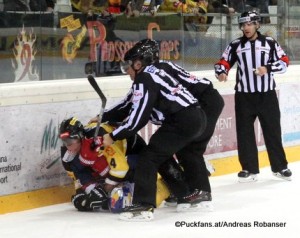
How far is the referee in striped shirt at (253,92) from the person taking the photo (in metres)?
Result: 7.12

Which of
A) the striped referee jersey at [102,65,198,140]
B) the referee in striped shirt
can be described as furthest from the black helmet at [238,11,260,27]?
the striped referee jersey at [102,65,198,140]

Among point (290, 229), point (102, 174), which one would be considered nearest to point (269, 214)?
point (290, 229)

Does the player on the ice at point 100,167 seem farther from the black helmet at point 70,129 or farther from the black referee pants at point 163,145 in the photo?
the black referee pants at point 163,145

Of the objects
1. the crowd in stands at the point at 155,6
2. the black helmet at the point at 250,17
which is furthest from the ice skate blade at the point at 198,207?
the crowd in stands at the point at 155,6

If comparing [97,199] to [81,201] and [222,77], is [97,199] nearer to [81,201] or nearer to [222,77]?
[81,201]

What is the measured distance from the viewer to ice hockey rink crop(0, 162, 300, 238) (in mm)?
5254

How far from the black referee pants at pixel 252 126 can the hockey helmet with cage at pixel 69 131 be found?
1.76 meters

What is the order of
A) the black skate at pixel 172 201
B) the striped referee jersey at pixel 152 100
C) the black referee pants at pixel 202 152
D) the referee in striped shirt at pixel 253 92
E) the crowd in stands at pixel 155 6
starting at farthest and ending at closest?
1. the referee in striped shirt at pixel 253 92
2. the crowd in stands at pixel 155 6
3. the black skate at pixel 172 201
4. the black referee pants at pixel 202 152
5. the striped referee jersey at pixel 152 100

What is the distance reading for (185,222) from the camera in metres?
5.59

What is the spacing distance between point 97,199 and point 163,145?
1.91 feet

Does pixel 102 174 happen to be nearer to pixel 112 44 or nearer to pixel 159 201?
pixel 159 201

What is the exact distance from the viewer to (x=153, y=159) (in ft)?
18.5

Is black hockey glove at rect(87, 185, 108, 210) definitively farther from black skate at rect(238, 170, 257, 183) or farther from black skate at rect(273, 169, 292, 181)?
black skate at rect(273, 169, 292, 181)

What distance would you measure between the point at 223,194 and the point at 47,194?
4.12 feet
